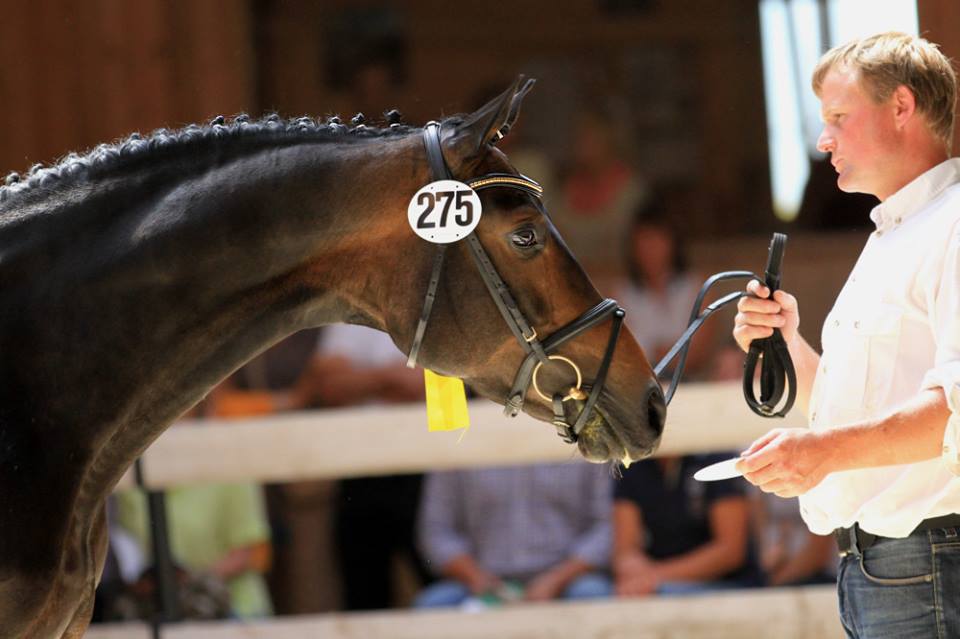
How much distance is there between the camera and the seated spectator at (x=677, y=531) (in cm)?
443

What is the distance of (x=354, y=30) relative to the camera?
6785mm

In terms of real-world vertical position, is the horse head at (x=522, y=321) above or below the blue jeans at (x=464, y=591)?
above

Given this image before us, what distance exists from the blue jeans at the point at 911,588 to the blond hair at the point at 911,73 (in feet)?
2.43

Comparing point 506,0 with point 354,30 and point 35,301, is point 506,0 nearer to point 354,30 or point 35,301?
point 354,30

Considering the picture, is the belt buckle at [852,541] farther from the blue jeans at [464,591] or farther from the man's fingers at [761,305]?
the blue jeans at [464,591]

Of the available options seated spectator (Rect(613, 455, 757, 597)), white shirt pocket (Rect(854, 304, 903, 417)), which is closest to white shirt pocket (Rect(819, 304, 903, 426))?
white shirt pocket (Rect(854, 304, 903, 417))

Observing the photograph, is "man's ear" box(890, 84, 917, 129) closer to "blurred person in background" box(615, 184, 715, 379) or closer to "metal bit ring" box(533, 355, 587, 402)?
"metal bit ring" box(533, 355, 587, 402)

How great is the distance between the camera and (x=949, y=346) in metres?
1.91

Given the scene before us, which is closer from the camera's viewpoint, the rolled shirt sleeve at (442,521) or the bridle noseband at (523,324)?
the bridle noseband at (523,324)

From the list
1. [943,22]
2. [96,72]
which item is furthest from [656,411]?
[96,72]

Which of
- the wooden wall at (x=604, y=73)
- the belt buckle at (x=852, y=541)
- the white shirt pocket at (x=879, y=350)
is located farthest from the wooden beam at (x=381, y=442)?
the wooden wall at (x=604, y=73)

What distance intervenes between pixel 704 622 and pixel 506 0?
159 inches

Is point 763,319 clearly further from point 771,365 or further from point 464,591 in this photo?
point 464,591

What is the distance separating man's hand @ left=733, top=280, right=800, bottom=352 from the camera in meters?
2.40
